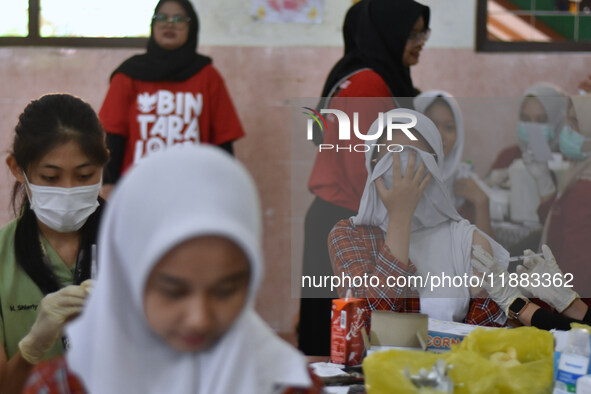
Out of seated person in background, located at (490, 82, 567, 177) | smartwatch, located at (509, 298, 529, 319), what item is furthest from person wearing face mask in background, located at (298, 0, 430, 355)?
smartwatch, located at (509, 298, 529, 319)

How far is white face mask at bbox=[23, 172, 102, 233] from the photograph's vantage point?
5.65 feet

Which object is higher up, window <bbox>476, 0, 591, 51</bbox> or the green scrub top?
window <bbox>476, 0, 591, 51</bbox>

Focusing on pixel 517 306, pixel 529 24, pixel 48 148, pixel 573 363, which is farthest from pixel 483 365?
pixel 529 24

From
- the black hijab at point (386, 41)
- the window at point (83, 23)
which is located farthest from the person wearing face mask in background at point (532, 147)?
the window at point (83, 23)

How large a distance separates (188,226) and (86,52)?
3244 millimetres

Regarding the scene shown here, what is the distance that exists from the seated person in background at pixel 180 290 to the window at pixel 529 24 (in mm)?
3212

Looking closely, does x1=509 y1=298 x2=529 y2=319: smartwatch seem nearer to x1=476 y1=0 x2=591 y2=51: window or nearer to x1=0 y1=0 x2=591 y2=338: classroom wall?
x1=0 y1=0 x2=591 y2=338: classroom wall

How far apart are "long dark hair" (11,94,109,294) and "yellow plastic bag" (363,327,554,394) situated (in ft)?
2.49

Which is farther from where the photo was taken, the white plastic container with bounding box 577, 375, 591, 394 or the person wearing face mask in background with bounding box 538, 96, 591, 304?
the person wearing face mask in background with bounding box 538, 96, 591, 304

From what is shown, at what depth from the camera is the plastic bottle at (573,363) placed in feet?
4.46

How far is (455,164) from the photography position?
78.5 inches

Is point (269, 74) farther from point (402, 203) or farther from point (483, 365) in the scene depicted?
point (483, 365)

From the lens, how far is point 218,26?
379 centimetres

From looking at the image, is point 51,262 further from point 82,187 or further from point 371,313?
point 371,313
